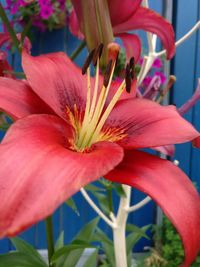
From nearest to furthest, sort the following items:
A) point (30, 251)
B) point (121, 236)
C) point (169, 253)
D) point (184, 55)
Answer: point (30, 251) < point (121, 236) < point (169, 253) < point (184, 55)

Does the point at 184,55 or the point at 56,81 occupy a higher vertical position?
the point at 56,81

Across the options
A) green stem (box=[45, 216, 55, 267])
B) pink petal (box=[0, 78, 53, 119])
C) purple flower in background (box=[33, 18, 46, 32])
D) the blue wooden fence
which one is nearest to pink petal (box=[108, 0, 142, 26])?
pink petal (box=[0, 78, 53, 119])

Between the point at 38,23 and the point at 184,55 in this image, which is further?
the point at 184,55

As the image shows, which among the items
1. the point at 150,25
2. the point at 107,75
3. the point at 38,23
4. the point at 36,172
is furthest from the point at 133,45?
the point at 38,23

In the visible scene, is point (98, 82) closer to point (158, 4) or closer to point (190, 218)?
point (190, 218)

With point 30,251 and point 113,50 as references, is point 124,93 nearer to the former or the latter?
point 113,50

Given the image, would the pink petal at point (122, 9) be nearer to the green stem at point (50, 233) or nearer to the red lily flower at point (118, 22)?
the red lily flower at point (118, 22)
